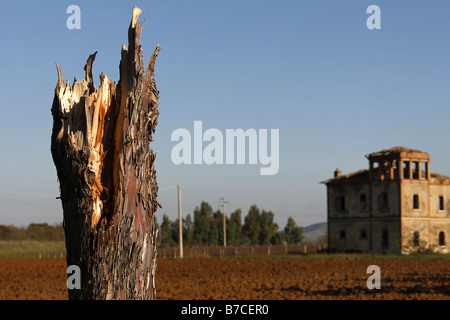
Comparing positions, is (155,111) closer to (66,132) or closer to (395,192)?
(66,132)

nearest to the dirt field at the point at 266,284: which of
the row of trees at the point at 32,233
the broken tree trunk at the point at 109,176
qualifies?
the broken tree trunk at the point at 109,176

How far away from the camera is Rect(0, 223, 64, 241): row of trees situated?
7012cm

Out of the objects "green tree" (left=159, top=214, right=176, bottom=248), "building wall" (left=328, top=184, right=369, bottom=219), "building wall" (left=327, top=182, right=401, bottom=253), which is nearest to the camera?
"building wall" (left=327, top=182, right=401, bottom=253)

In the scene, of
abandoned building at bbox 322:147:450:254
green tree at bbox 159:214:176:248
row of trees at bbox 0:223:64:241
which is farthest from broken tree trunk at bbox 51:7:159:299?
green tree at bbox 159:214:176:248

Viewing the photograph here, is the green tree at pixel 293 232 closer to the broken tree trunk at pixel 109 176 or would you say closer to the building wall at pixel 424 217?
the building wall at pixel 424 217

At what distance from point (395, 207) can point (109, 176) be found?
49.0 metres

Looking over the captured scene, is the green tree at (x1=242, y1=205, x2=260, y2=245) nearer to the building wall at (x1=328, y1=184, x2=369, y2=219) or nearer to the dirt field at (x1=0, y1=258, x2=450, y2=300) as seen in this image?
the building wall at (x1=328, y1=184, x2=369, y2=219)

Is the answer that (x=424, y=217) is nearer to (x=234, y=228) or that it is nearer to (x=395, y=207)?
(x=395, y=207)

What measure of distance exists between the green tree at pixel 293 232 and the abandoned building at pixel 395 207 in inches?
1852

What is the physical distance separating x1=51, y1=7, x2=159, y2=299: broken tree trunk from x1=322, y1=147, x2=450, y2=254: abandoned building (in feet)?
159

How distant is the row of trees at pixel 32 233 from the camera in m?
70.1
